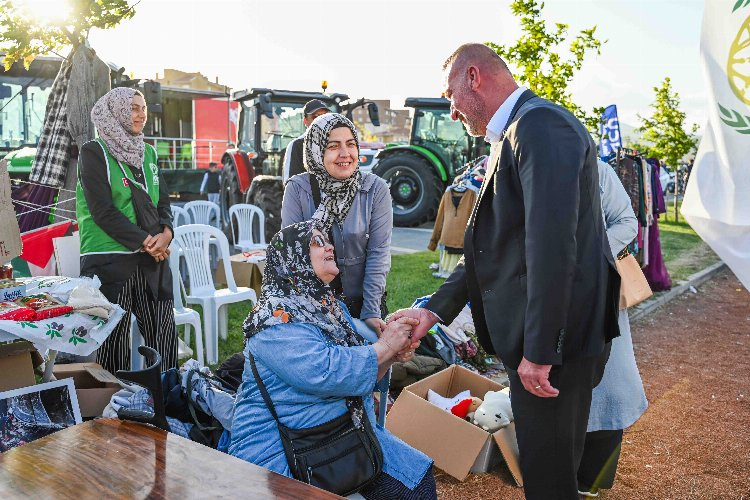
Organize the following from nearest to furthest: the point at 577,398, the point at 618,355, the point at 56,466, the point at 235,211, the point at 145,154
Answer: the point at 56,466
the point at 577,398
the point at 618,355
the point at 145,154
the point at 235,211

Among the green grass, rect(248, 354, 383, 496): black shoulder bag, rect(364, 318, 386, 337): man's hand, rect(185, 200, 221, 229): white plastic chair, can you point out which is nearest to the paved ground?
rect(364, 318, 386, 337): man's hand

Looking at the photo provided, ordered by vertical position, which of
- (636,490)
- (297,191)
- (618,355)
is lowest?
(636,490)

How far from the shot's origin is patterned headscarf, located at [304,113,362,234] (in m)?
3.15

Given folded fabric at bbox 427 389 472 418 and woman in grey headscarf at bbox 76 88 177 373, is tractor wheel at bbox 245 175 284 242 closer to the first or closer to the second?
woman in grey headscarf at bbox 76 88 177 373

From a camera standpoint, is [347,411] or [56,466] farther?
[347,411]

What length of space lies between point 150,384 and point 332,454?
0.66m

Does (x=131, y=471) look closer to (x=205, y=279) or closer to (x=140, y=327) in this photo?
(x=140, y=327)

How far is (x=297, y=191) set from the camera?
3326 millimetres

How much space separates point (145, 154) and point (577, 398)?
10.2 ft

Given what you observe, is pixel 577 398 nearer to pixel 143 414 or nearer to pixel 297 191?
pixel 143 414

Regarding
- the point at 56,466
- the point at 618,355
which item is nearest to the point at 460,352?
the point at 618,355

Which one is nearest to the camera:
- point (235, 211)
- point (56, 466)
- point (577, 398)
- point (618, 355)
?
point (56, 466)

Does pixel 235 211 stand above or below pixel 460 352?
above

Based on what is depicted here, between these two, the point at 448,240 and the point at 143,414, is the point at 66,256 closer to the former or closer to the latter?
the point at 143,414
